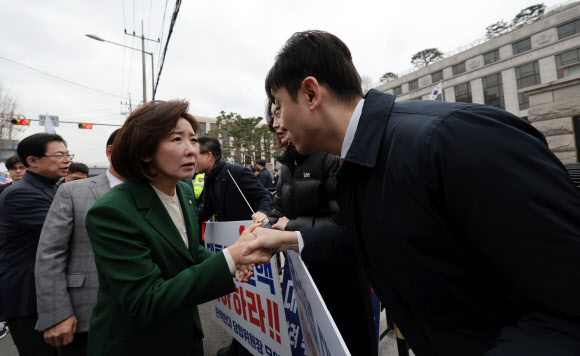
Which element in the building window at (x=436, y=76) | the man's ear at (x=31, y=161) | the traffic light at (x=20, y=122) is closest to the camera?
the man's ear at (x=31, y=161)

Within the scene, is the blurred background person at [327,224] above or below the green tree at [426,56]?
below

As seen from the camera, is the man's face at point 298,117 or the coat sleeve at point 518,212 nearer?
the coat sleeve at point 518,212

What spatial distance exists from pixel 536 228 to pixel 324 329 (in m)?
0.73

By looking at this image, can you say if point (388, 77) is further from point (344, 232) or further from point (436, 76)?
point (344, 232)

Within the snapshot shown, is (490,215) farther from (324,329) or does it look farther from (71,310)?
(71,310)

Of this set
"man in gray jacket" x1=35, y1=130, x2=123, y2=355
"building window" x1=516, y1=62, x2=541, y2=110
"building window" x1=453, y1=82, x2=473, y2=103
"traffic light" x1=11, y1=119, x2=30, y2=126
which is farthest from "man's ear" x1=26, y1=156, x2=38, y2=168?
"building window" x1=453, y1=82, x2=473, y2=103

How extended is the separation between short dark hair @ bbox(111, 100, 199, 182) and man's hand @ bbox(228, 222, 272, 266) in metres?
0.57

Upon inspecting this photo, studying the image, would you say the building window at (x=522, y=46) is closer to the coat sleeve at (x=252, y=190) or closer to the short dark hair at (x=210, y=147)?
the coat sleeve at (x=252, y=190)

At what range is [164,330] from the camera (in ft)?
4.51

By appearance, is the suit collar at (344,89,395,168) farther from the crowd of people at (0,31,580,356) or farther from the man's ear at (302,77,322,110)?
the man's ear at (302,77,322,110)

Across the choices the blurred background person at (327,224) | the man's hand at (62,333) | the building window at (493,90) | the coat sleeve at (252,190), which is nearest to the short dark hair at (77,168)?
the coat sleeve at (252,190)

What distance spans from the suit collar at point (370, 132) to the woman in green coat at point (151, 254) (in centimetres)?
76

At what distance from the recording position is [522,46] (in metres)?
32.5

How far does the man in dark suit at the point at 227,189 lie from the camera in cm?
350
